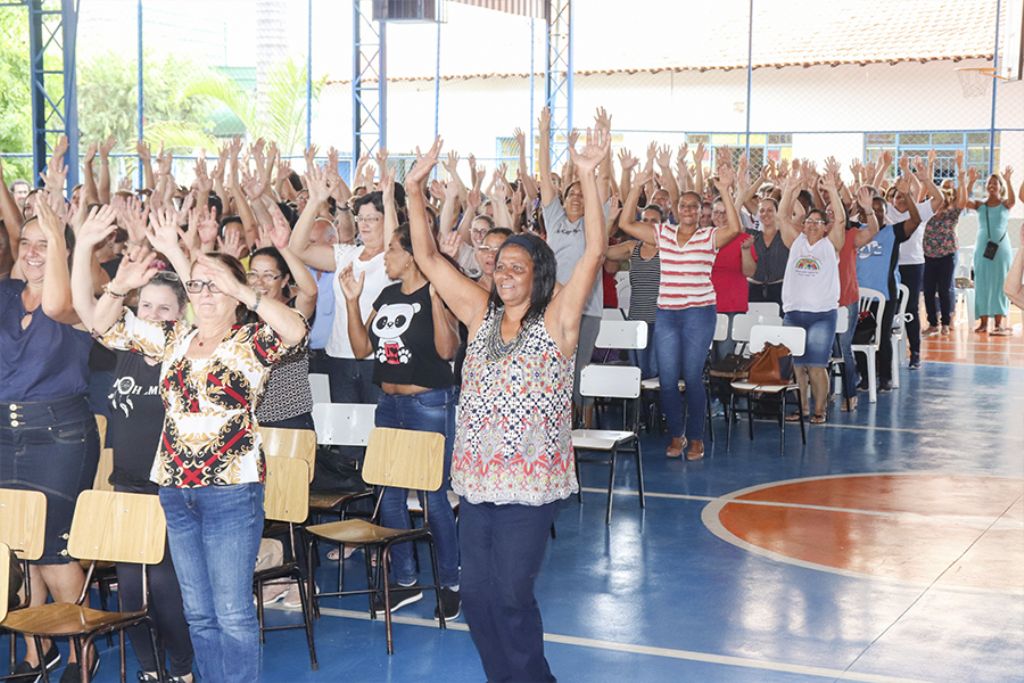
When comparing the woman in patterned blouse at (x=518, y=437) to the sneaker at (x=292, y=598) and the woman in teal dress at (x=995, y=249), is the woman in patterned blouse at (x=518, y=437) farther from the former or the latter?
the woman in teal dress at (x=995, y=249)

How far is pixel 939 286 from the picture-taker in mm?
17906

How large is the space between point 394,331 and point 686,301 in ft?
12.9

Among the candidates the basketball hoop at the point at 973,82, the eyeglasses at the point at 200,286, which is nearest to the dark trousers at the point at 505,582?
the eyeglasses at the point at 200,286

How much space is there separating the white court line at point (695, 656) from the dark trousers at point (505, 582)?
115cm

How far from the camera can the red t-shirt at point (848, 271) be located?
39.3 ft

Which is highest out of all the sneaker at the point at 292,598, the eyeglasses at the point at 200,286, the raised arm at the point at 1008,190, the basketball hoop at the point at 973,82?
the basketball hoop at the point at 973,82

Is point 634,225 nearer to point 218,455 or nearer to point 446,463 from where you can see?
point 446,463

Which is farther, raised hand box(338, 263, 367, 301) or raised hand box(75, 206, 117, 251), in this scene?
raised hand box(338, 263, 367, 301)

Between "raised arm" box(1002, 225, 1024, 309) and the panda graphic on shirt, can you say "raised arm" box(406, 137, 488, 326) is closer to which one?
the panda graphic on shirt

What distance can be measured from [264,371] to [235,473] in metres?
0.38

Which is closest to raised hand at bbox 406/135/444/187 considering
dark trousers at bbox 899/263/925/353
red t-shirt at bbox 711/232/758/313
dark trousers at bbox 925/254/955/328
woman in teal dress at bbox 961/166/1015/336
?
Answer: red t-shirt at bbox 711/232/758/313

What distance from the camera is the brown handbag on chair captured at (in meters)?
10.8

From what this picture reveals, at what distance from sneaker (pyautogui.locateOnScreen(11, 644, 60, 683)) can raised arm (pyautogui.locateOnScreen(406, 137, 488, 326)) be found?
7.02 feet

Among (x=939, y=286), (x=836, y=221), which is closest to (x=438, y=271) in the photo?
(x=836, y=221)
